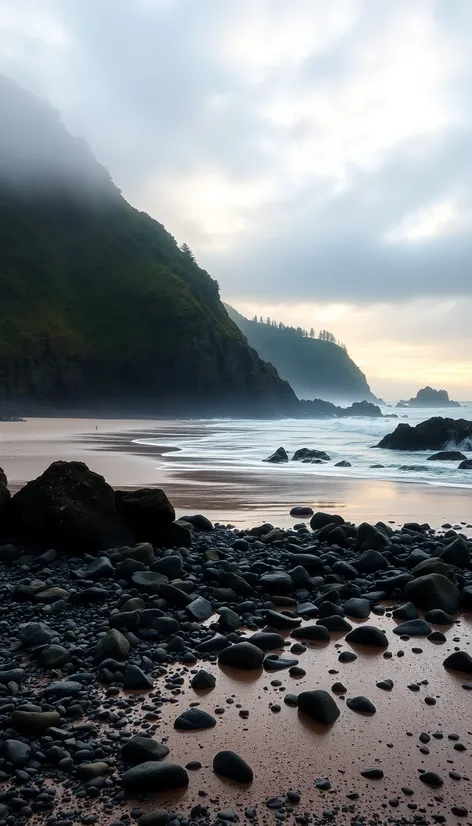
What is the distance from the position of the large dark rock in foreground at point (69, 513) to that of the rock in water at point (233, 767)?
4.64 meters

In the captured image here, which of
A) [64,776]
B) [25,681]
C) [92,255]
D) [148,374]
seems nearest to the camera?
[64,776]

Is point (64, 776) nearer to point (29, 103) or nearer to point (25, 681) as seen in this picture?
point (25, 681)

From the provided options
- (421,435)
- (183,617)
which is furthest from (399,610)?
(421,435)

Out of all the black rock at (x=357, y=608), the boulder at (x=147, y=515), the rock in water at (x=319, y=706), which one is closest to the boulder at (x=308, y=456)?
the boulder at (x=147, y=515)

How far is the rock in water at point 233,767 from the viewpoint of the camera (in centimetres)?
322

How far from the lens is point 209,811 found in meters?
2.96

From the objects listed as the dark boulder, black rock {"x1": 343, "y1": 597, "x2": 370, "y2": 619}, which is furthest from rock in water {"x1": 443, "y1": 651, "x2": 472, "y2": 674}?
the dark boulder

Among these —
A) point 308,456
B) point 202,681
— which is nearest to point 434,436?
point 308,456

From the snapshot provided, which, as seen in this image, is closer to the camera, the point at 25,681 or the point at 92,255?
the point at 25,681

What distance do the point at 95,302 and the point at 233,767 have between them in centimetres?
9879

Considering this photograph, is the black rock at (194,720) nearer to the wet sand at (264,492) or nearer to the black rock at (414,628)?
the black rock at (414,628)

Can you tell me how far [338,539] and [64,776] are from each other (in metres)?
5.83

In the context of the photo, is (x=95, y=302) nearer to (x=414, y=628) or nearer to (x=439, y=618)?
(x=439, y=618)

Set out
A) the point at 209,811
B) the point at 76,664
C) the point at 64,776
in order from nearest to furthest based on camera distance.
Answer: the point at 209,811, the point at 64,776, the point at 76,664
